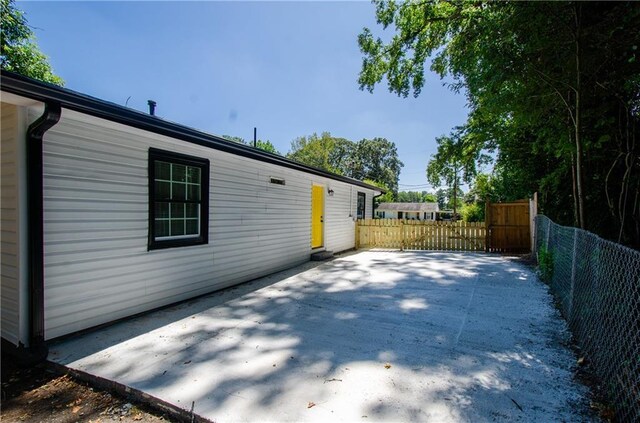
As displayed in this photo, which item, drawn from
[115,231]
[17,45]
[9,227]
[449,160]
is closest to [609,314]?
[115,231]

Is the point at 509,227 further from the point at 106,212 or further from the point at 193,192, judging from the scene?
the point at 106,212

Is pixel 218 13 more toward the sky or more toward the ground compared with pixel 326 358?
more toward the sky

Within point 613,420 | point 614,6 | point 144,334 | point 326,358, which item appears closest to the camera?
point 613,420

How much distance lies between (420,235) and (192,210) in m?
8.93

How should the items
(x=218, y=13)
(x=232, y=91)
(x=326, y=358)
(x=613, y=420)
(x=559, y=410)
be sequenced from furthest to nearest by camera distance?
(x=232, y=91)
(x=218, y=13)
(x=326, y=358)
(x=559, y=410)
(x=613, y=420)

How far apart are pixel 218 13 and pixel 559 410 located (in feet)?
32.1

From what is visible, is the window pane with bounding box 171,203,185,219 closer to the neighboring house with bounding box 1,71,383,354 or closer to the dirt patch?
the neighboring house with bounding box 1,71,383,354

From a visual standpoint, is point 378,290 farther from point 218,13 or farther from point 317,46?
point 317,46

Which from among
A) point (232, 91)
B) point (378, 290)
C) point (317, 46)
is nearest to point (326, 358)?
point (378, 290)

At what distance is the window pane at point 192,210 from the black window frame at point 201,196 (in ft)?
0.26

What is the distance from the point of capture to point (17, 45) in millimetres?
11328

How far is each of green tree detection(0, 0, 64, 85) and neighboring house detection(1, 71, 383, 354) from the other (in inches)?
467

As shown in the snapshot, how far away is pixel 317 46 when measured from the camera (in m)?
10.8

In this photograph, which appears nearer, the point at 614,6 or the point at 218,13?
the point at 614,6
